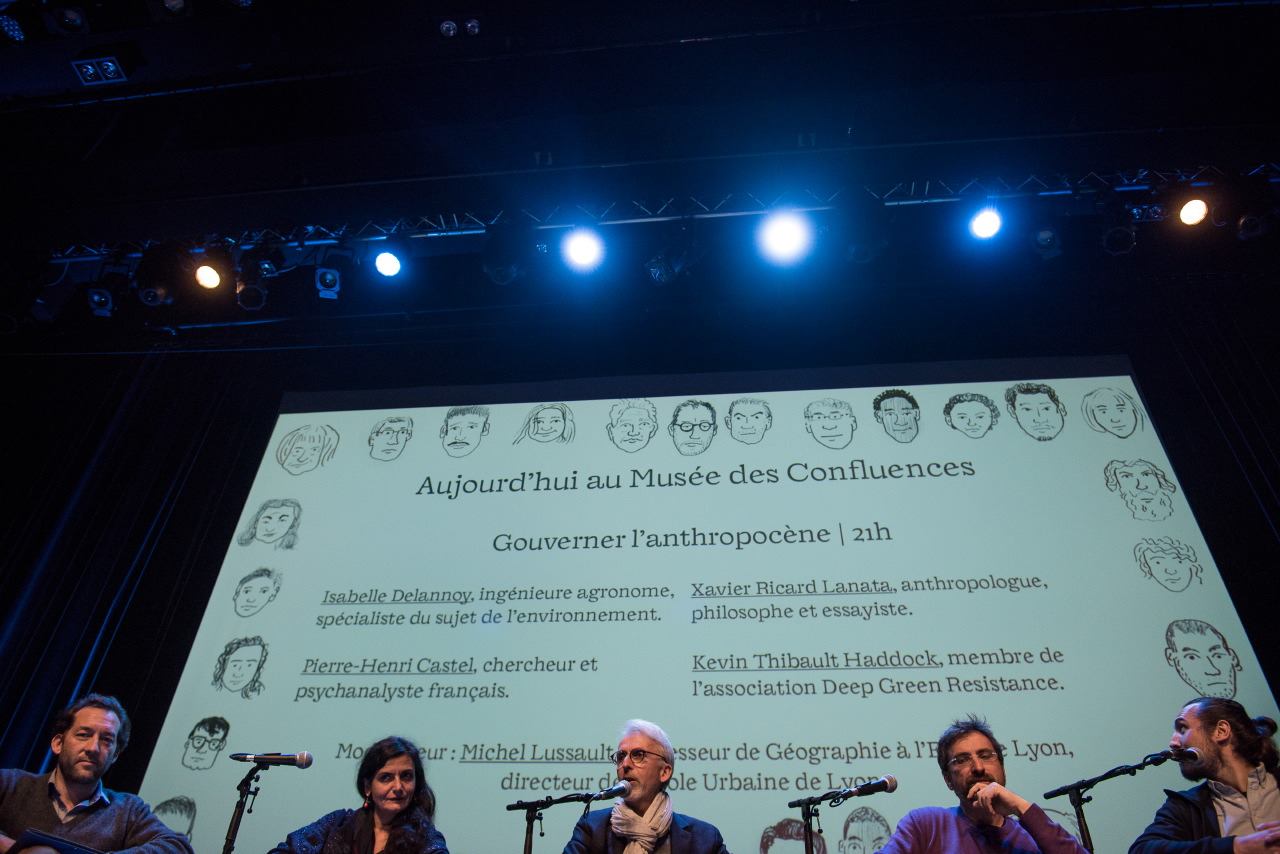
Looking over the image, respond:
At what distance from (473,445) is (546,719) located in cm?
142

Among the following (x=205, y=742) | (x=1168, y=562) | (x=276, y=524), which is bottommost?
(x=205, y=742)

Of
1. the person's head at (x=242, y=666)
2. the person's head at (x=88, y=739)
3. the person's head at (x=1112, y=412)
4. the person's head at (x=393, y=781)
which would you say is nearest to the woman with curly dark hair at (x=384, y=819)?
the person's head at (x=393, y=781)

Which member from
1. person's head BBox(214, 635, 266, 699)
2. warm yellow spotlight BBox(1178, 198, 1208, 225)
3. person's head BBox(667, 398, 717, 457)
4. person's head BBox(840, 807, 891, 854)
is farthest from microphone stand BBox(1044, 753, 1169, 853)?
person's head BBox(214, 635, 266, 699)

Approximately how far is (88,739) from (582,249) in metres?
2.85

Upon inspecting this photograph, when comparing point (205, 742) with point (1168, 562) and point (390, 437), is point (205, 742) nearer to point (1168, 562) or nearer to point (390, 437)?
point (390, 437)

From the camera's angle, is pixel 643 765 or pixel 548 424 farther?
pixel 548 424

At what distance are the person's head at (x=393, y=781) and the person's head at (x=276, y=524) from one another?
1456 mm

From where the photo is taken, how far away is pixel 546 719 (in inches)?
113

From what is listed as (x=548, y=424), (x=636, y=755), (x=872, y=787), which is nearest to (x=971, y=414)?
(x=548, y=424)

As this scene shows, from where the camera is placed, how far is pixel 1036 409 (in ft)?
11.6

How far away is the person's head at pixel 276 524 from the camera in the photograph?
11.7ft

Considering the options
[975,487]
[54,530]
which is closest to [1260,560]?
[975,487]

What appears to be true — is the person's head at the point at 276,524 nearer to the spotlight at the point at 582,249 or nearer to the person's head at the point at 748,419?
the spotlight at the point at 582,249

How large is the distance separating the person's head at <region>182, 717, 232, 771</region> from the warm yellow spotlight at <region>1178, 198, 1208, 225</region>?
4.68 m
